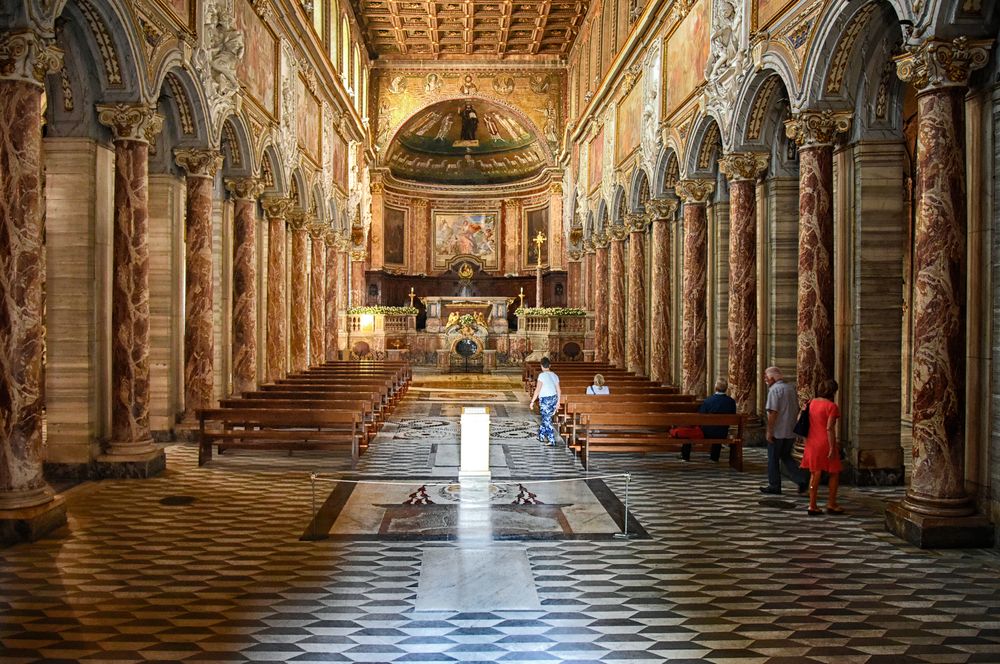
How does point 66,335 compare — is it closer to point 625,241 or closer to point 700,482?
point 700,482

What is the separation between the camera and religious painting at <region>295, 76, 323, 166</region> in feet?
84.9

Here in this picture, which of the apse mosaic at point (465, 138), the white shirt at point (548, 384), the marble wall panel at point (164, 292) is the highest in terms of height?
the apse mosaic at point (465, 138)

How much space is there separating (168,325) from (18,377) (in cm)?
702

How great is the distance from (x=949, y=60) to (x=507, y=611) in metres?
7.03

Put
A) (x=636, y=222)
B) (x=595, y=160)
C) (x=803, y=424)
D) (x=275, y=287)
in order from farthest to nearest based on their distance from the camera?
1. (x=595, y=160)
2. (x=636, y=222)
3. (x=275, y=287)
4. (x=803, y=424)

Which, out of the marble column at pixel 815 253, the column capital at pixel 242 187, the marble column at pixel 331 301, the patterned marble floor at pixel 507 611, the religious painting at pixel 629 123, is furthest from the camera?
the marble column at pixel 331 301

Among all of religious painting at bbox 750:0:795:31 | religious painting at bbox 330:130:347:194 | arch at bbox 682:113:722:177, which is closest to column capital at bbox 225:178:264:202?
arch at bbox 682:113:722:177

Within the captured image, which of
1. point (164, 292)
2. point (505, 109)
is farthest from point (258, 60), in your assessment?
point (505, 109)

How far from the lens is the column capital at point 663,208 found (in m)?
23.0

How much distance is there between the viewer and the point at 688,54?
20469 millimetres

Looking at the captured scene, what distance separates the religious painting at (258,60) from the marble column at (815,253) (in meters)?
11.3

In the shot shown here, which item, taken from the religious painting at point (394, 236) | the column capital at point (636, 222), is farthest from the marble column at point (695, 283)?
the religious painting at point (394, 236)

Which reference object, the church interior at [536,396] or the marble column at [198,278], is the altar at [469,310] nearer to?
the church interior at [536,396]

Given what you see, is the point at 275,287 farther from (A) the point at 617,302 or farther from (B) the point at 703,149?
(A) the point at 617,302
